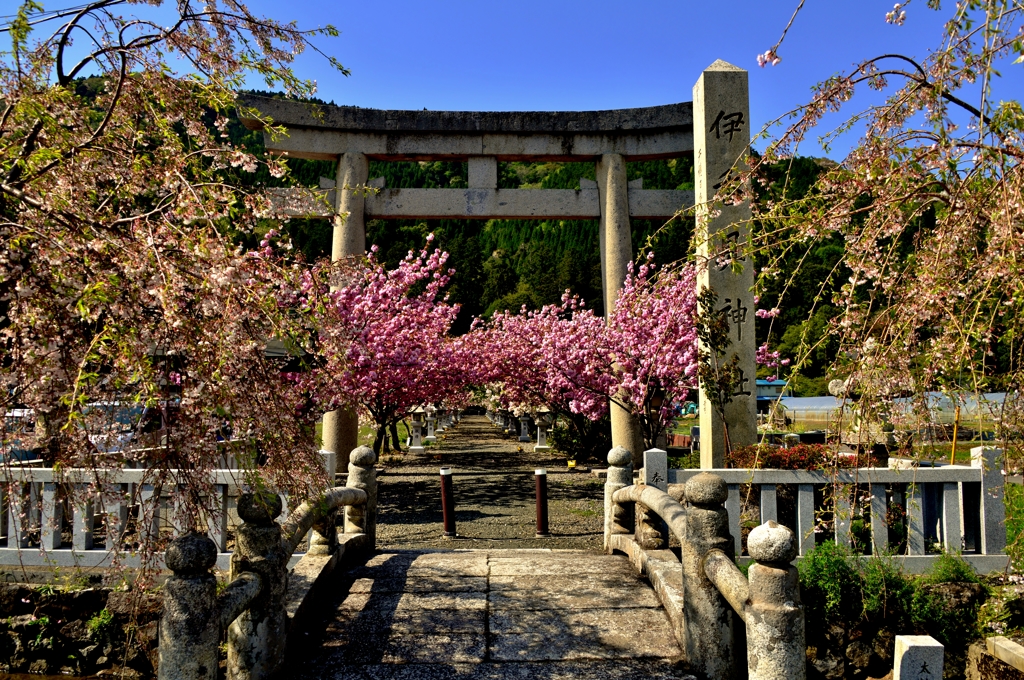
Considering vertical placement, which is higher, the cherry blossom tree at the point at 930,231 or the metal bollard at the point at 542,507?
the cherry blossom tree at the point at 930,231

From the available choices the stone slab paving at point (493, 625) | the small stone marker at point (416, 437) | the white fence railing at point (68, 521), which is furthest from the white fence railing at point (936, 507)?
the small stone marker at point (416, 437)

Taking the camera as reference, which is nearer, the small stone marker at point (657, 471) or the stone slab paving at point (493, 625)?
the stone slab paving at point (493, 625)

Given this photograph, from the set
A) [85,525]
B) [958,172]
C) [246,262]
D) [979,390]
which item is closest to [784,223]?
[958,172]

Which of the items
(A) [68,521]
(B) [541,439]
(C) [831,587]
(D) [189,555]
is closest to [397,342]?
(B) [541,439]

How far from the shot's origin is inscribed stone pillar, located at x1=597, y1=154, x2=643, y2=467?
13.0 meters

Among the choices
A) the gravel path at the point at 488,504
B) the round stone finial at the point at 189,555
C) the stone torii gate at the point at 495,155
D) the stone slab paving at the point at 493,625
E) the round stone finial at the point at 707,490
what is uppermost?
the stone torii gate at the point at 495,155

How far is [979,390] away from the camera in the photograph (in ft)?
9.45

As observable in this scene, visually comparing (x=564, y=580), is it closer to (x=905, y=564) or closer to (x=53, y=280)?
(x=905, y=564)

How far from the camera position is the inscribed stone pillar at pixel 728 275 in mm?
9141

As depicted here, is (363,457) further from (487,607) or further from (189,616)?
(189,616)

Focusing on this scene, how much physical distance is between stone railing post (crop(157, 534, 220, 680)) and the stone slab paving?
1.17 m

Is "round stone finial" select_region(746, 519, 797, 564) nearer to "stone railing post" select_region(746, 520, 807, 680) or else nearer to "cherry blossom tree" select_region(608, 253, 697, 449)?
"stone railing post" select_region(746, 520, 807, 680)

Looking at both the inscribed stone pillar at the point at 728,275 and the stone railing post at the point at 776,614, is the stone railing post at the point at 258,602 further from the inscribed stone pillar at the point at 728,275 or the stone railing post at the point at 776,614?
the inscribed stone pillar at the point at 728,275

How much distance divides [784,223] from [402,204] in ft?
33.0
